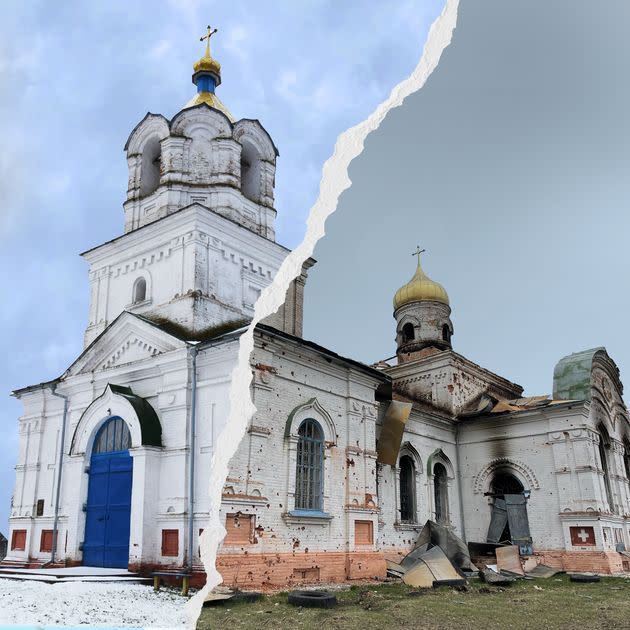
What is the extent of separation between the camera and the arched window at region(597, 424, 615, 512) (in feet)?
60.3

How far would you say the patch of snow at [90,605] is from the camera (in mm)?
6246

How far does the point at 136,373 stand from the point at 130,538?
2954 millimetres

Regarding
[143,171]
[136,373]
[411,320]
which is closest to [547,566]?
[411,320]

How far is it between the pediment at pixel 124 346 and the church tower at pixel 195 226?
0.73 m

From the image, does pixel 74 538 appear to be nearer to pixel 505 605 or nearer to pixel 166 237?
pixel 166 237

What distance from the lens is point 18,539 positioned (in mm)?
13492

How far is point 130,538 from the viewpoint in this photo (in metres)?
11.1

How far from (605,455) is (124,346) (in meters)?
13.7

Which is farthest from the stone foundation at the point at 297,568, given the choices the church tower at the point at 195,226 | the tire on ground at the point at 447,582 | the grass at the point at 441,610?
the church tower at the point at 195,226

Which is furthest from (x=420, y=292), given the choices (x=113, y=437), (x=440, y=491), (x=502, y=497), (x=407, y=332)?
(x=113, y=437)

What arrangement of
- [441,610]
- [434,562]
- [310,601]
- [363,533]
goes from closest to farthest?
[310,601] → [441,610] → [434,562] → [363,533]

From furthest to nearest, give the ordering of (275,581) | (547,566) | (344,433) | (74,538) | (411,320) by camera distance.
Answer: (411,320), (547,566), (344,433), (74,538), (275,581)

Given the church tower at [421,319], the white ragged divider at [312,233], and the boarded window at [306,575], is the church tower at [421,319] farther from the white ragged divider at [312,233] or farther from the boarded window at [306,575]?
the white ragged divider at [312,233]

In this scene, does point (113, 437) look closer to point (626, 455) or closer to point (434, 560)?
point (434, 560)
